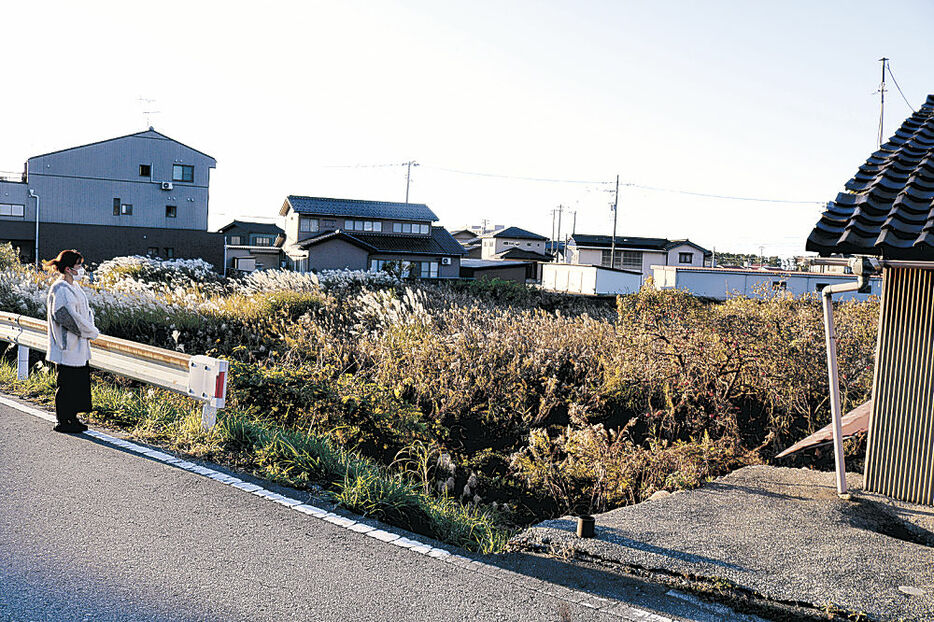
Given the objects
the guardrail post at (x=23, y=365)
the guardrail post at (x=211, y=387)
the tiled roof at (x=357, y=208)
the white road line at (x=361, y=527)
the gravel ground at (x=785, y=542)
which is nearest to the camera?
the white road line at (x=361, y=527)

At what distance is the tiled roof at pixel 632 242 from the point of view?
236 feet

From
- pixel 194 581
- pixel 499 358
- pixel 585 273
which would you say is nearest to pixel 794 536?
pixel 194 581

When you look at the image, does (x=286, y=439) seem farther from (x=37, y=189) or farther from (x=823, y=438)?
(x=37, y=189)

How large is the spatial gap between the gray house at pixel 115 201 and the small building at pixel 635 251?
3655 cm

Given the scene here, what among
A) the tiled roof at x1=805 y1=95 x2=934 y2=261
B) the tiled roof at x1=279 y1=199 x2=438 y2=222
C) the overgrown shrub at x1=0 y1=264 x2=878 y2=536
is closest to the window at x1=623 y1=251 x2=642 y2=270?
the tiled roof at x1=279 y1=199 x2=438 y2=222

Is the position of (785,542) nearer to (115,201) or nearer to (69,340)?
(69,340)

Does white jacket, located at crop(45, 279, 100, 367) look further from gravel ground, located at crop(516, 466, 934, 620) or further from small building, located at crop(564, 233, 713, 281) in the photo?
small building, located at crop(564, 233, 713, 281)

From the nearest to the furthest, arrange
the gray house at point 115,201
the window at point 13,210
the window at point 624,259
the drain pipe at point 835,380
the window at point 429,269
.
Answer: the drain pipe at point 835,380 < the window at point 13,210 < the gray house at point 115,201 < the window at point 429,269 < the window at point 624,259

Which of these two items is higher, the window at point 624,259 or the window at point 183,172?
the window at point 183,172

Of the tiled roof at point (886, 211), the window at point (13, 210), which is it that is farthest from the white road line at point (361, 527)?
the window at point (13, 210)

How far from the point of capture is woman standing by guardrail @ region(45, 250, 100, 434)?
23.6 feet

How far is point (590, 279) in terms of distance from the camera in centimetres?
4938

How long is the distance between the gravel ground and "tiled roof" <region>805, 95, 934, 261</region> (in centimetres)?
190

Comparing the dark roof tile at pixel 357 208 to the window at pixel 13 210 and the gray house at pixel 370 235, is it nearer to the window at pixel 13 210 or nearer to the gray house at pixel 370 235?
the gray house at pixel 370 235
